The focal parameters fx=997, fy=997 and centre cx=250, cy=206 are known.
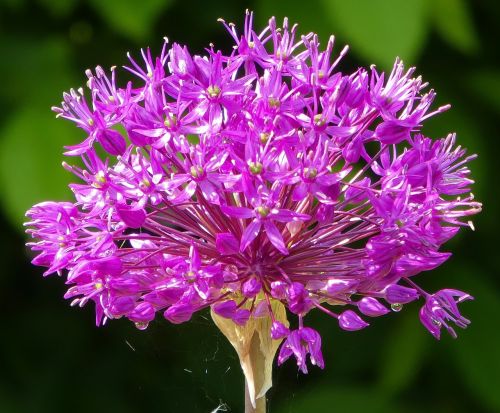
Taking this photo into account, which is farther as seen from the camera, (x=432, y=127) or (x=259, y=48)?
(x=432, y=127)

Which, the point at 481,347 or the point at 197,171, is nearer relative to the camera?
the point at 197,171

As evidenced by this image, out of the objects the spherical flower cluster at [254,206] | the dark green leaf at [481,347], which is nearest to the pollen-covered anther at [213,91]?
the spherical flower cluster at [254,206]

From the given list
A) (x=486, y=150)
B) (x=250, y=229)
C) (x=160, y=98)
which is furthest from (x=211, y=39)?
(x=250, y=229)

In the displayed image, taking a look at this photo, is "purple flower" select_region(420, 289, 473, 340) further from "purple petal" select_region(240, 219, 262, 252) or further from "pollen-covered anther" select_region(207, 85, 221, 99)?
"pollen-covered anther" select_region(207, 85, 221, 99)

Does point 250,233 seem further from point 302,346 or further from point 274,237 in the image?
point 302,346

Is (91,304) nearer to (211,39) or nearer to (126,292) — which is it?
(211,39)

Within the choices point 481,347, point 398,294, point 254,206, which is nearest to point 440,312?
point 398,294

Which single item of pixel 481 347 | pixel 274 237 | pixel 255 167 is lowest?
pixel 481 347

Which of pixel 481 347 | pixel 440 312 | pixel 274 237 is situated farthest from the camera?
pixel 481 347
